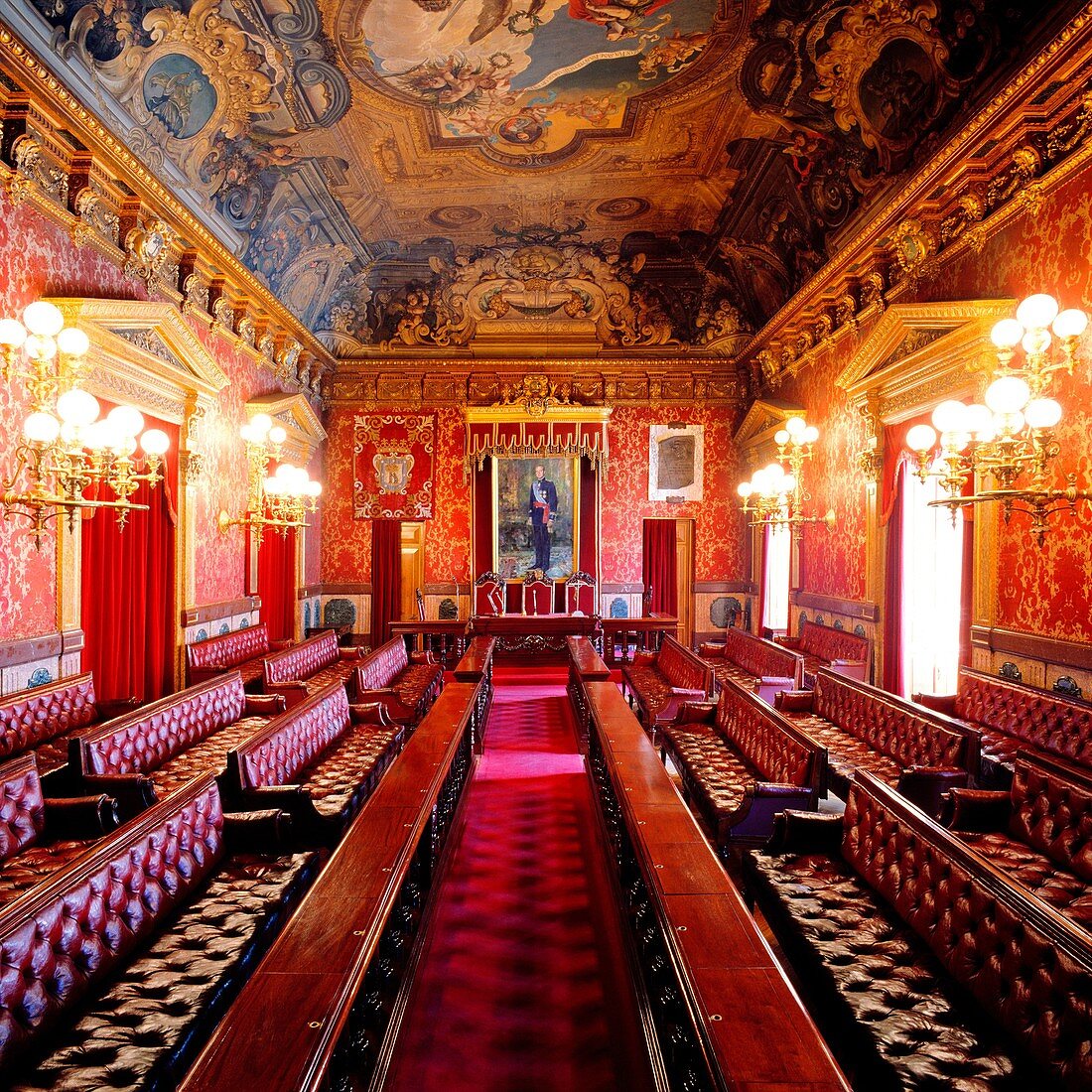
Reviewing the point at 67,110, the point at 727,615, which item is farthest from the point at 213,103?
the point at 727,615

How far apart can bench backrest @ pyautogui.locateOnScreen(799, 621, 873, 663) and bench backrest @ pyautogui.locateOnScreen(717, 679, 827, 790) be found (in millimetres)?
3152

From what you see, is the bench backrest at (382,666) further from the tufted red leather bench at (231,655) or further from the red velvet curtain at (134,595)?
the red velvet curtain at (134,595)

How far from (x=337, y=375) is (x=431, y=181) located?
4.79 m

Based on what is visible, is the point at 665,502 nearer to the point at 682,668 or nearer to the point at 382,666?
the point at 682,668

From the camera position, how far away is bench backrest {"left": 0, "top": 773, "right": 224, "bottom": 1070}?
2238mm

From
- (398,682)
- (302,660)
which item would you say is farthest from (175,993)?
(302,660)

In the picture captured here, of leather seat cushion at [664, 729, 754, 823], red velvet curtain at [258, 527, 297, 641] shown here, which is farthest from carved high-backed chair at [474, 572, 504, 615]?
leather seat cushion at [664, 729, 754, 823]

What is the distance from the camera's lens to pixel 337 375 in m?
14.3

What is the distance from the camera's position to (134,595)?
291 inches

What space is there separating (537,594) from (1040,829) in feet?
34.7

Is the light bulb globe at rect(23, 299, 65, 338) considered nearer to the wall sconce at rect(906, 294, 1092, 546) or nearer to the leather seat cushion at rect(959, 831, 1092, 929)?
the wall sconce at rect(906, 294, 1092, 546)

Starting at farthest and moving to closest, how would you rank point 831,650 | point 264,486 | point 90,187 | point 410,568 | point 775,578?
1. point 410,568
2. point 775,578
3. point 831,650
4. point 264,486
5. point 90,187

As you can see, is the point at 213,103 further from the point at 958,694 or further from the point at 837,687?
the point at 958,694

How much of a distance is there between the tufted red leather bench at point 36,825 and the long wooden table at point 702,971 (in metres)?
2.74
